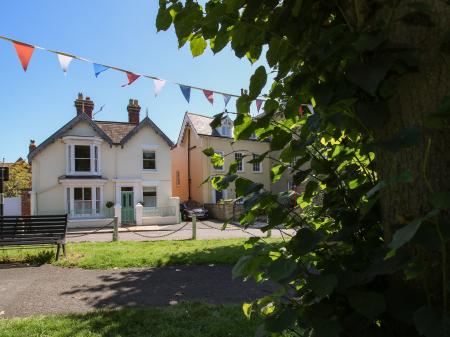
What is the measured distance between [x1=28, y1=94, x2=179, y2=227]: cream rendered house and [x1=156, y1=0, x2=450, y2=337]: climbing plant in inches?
934

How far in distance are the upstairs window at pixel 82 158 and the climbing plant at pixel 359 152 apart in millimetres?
26029

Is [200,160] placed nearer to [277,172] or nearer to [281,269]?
[277,172]

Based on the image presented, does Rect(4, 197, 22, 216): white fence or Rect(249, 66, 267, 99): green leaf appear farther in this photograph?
Rect(4, 197, 22, 216): white fence

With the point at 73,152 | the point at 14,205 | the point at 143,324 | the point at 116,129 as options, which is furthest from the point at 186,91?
the point at 14,205

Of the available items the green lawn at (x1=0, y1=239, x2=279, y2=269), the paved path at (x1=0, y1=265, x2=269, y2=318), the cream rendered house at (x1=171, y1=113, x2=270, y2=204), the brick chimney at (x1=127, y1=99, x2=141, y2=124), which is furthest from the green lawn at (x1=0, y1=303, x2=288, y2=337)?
the brick chimney at (x1=127, y1=99, x2=141, y2=124)

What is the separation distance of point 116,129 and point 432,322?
95.2 ft

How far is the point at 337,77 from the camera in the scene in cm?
117

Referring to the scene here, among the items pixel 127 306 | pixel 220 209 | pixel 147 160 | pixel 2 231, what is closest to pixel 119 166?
pixel 147 160

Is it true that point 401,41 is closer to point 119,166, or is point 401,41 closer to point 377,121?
point 377,121

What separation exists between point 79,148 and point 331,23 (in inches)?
1045

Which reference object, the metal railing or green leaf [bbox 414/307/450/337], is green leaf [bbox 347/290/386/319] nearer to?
green leaf [bbox 414/307/450/337]

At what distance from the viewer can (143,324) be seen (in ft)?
14.3

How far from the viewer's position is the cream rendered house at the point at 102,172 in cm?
2481

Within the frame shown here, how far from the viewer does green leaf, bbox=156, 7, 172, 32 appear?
158 cm
